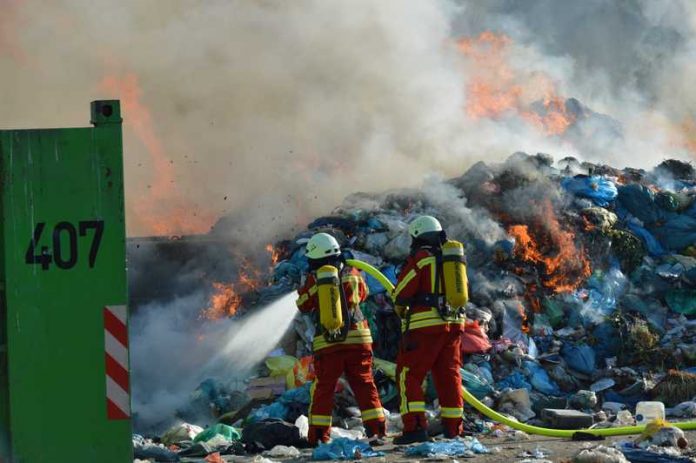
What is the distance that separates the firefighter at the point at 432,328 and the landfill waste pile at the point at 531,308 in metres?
0.66

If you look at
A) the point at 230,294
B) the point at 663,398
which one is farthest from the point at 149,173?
the point at 663,398

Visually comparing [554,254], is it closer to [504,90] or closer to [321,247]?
[321,247]

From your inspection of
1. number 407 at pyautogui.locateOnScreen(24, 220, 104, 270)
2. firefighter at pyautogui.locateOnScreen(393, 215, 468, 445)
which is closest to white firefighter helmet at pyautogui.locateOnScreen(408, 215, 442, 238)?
firefighter at pyautogui.locateOnScreen(393, 215, 468, 445)

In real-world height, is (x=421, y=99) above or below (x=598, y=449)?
above

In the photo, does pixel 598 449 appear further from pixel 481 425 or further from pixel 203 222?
pixel 203 222

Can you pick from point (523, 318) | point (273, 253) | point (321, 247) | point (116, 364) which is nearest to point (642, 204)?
point (523, 318)

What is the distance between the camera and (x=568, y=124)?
21312 millimetres

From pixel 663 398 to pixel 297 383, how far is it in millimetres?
3382

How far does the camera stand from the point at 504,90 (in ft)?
68.1

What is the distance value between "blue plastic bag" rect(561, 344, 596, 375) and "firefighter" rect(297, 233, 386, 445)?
3537mm

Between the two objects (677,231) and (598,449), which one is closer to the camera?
(598,449)

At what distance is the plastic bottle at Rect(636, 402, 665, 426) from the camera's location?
9891 mm

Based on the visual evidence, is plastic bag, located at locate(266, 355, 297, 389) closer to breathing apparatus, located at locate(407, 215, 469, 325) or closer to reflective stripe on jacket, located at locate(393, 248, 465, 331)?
reflective stripe on jacket, located at locate(393, 248, 465, 331)

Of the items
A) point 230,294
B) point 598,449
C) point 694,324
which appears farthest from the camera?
point 230,294
